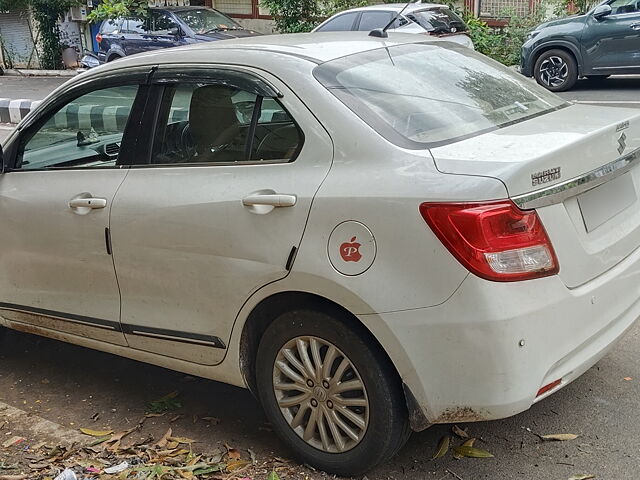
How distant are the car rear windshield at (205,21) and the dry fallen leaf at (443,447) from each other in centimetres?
1442

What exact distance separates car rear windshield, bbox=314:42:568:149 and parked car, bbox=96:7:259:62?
1315 centimetres

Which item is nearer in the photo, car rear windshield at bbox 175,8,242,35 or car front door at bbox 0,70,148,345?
car front door at bbox 0,70,148,345

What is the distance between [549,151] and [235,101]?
131 cm

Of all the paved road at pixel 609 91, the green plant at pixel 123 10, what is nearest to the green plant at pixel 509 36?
the paved road at pixel 609 91

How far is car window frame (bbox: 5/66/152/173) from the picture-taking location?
11.3ft

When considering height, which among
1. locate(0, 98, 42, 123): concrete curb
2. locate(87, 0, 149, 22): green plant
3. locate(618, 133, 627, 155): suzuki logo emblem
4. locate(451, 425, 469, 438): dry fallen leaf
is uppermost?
locate(87, 0, 149, 22): green plant

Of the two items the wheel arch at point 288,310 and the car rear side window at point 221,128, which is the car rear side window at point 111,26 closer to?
the car rear side window at point 221,128

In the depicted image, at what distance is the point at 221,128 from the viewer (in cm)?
328

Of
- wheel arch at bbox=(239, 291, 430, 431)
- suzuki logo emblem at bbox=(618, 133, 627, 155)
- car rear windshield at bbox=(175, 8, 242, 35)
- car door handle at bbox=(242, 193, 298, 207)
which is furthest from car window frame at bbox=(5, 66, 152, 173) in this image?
car rear windshield at bbox=(175, 8, 242, 35)

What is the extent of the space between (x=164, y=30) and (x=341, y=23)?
481cm

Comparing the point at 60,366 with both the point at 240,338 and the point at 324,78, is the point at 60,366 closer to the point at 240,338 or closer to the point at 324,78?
the point at 240,338

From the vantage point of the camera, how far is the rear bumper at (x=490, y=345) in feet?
8.11

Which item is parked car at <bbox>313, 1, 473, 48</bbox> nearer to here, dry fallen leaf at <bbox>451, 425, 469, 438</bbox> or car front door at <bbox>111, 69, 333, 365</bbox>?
car front door at <bbox>111, 69, 333, 365</bbox>

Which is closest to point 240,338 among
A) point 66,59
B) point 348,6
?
point 348,6
